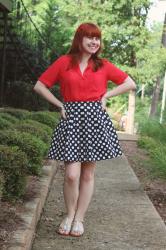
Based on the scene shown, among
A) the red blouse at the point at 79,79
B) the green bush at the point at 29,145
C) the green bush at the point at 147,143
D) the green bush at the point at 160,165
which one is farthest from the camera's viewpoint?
the green bush at the point at 147,143

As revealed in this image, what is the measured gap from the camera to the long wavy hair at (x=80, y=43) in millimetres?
A: 4461

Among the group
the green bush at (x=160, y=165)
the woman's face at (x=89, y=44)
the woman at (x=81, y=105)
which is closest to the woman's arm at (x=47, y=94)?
the woman at (x=81, y=105)

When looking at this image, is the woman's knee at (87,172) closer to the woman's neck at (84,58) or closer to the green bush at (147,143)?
the woman's neck at (84,58)

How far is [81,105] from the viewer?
445cm

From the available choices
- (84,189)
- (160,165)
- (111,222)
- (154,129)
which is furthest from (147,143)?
(84,189)

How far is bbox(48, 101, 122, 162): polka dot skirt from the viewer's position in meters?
A: 4.45

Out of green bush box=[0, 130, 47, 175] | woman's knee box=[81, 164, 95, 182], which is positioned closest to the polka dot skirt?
woman's knee box=[81, 164, 95, 182]

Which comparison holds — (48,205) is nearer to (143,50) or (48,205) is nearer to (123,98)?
(143,50)

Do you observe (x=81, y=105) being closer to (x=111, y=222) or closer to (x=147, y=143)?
(x=111, y=222)

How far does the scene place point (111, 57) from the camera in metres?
→ 21.3

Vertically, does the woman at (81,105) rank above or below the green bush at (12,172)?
above

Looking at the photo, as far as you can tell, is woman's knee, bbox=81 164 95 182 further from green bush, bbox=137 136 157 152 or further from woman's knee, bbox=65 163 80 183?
green bush, bbox=137 136 157 152

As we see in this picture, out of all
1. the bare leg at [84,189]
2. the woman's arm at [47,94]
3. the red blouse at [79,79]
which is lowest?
the bare leg at [84,189]

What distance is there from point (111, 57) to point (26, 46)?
169 inches
